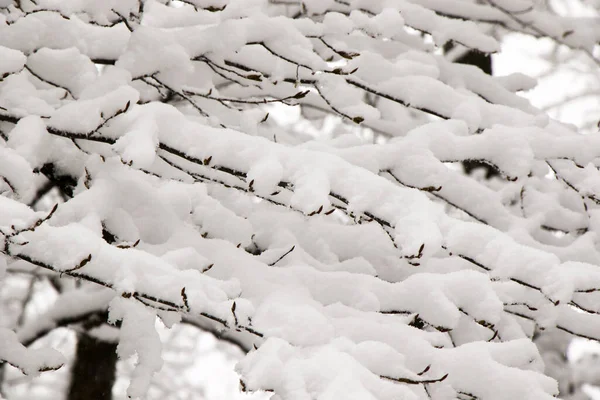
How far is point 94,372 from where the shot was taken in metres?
3.70

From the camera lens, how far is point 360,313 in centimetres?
174

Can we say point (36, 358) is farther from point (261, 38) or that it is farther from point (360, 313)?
point (261, 38)

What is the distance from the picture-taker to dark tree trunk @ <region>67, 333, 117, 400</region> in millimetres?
3664

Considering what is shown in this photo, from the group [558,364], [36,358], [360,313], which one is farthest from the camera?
[558,364]

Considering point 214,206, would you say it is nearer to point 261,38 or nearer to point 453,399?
point 261,38

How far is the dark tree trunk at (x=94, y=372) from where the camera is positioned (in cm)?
366

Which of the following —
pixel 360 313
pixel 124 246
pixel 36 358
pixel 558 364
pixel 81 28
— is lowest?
pixel 558 364

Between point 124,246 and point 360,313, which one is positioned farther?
point 360,313

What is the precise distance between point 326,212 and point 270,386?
435mm

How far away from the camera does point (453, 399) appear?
5.65 feet

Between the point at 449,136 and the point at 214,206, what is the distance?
0.82 meters

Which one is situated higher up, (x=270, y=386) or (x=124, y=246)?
(x=124, y=246)

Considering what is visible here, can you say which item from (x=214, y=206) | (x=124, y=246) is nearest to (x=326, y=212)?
(x=124, y=246)

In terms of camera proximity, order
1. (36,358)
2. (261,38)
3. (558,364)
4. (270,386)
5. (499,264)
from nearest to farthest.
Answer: (270,386) < (499,264) < (36,358) < (261,38) < (558,364)
